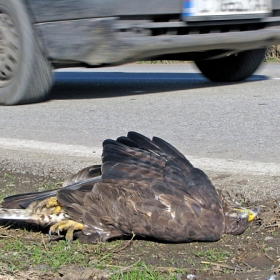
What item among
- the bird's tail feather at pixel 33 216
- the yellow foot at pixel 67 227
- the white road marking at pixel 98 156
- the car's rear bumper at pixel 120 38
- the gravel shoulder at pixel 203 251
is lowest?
the white road marking at pixel 98 156

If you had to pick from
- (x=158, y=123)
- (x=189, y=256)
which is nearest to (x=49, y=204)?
(x=189, y=256)

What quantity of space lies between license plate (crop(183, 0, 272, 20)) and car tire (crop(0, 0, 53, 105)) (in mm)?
1090

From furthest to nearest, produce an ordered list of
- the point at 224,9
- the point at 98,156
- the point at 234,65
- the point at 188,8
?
the point at 234,65
the point at 224,9
the point at 188,8
the point at 98,156

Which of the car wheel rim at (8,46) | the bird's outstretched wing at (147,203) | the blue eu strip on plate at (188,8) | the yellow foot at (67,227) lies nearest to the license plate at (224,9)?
the blue eu strip on plate at (188,8)

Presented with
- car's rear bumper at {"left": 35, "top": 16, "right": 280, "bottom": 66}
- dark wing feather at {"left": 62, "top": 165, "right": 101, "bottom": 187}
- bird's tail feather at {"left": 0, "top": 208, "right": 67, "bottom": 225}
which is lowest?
bird's tail feather at {"left": 0, "top": 208, "right": 67, "bottom": 225}

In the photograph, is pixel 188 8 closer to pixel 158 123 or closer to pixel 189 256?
pixel 158 123

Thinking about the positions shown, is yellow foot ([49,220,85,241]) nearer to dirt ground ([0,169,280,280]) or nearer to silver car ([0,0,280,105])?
dirt ground ([0,169,280,280])

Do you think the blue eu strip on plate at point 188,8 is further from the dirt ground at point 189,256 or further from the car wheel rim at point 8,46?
the dirt ground at point 189,256

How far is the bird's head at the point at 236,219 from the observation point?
2.37m

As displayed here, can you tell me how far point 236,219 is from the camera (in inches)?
93.5

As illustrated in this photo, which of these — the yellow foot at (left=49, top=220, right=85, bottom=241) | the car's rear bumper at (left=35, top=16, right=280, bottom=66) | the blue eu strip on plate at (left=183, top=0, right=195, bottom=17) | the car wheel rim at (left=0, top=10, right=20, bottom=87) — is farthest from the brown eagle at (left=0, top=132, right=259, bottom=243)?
the car wheel rim at (left=0, top=10, right=20, bottom=87)

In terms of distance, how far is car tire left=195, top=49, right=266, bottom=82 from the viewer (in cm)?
619

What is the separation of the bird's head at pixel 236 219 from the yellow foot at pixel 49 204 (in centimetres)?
61

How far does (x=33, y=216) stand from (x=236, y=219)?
0.73 m
